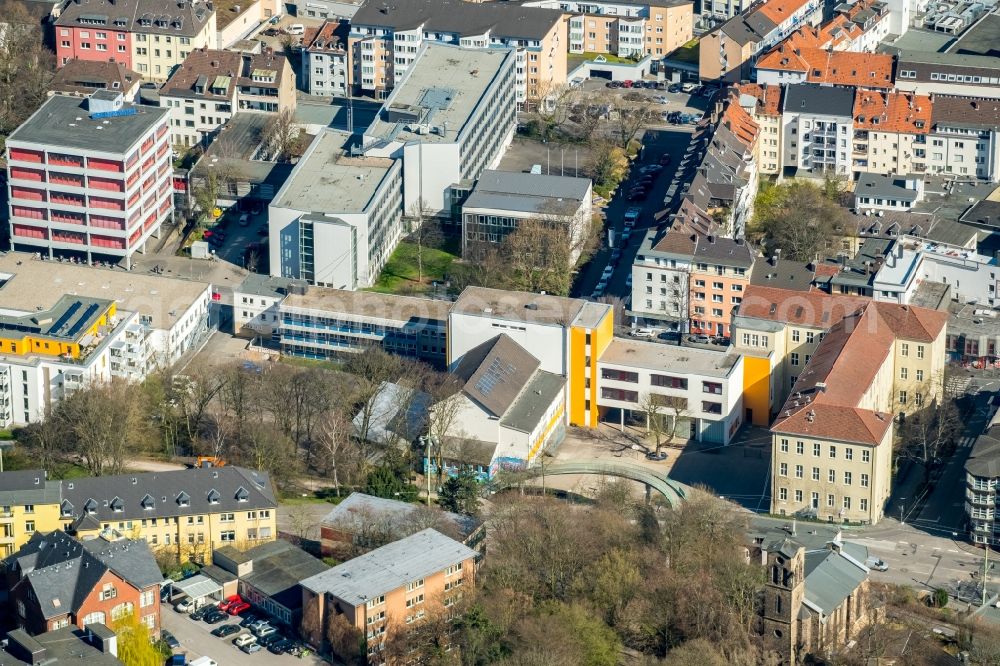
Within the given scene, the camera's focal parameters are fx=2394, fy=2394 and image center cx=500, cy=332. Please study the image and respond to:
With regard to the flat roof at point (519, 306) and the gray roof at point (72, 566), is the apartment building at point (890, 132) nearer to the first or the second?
the flat roof at point (519, 306)

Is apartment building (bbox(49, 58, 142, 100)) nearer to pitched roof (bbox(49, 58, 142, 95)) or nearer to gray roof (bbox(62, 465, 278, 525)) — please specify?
pitched roof (bbox(49, 58, 142, 95))

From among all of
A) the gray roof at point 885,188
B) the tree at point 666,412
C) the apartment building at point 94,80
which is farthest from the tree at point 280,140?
the tree at point 666,412

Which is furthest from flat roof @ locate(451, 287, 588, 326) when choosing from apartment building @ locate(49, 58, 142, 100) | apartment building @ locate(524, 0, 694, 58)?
apartment building @ locate(524, 0, 694, 58)

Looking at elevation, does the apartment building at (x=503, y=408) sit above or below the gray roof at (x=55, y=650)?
above

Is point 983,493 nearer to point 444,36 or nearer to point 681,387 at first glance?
point 681,387

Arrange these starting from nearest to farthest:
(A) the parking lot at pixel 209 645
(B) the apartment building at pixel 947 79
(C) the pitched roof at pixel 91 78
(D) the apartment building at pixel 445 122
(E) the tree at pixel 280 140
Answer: (A) the parking lot at pixel 209 645 < (D) the apartment building at pixel 445 122 < (E) the tree at pixel 280 140 < (C) the pitched roof at pixel 91 78 < (B) the apartment building at pixel 947 79

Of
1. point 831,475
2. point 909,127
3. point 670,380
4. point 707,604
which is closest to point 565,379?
point 670,380

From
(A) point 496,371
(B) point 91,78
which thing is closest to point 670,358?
(A) point 496,371
